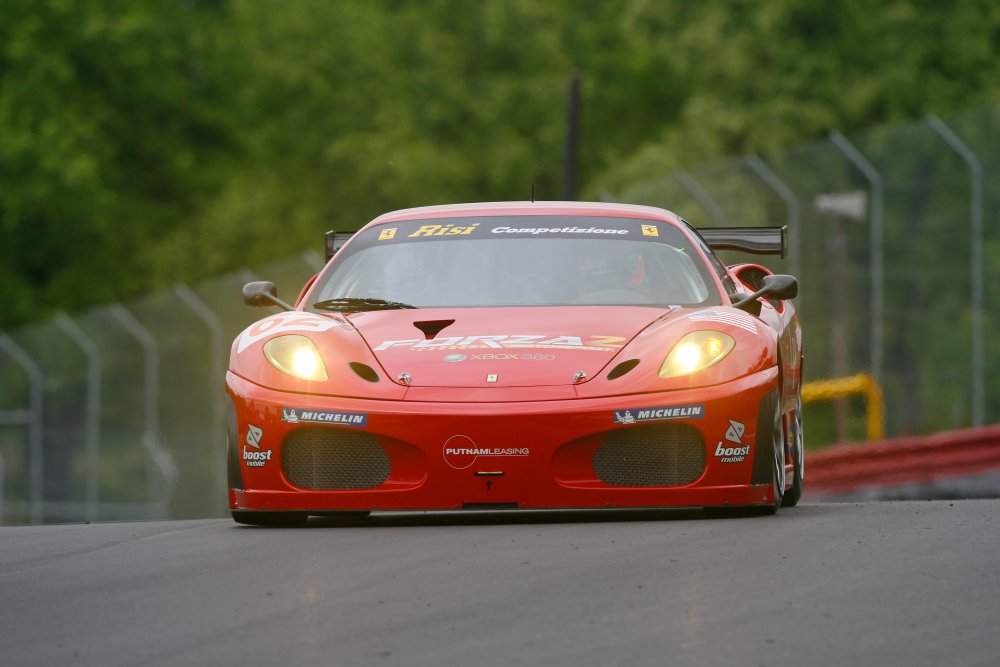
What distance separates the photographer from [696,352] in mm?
7438

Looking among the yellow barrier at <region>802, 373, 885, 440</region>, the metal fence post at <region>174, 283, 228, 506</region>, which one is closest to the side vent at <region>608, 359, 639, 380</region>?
the yellow barrier at <region>802, 373, 885, 440</region>

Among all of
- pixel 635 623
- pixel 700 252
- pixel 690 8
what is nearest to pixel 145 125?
pixel 690 8

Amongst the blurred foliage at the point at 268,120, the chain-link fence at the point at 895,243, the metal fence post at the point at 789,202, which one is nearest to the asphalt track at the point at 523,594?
the chain-link fence at the point at 895,243

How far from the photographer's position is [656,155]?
125 ft

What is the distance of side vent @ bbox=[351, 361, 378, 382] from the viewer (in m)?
7.43

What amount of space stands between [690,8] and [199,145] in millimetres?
14885

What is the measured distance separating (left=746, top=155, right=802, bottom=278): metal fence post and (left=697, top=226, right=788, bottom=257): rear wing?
27.1 feet

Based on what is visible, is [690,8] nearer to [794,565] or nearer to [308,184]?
[308,184]

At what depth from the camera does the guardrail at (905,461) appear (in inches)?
627

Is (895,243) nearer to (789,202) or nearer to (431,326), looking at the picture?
(789,202)

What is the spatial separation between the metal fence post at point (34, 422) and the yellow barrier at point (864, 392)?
9947mm

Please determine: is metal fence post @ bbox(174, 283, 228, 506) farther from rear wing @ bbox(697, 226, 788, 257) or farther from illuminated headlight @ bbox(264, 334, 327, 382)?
illuminated headlight @ bbox(264, 334, 327, 382)

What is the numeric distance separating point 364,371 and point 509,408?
597mm

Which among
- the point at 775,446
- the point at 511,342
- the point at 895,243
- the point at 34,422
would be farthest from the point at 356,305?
the point at 34,422
